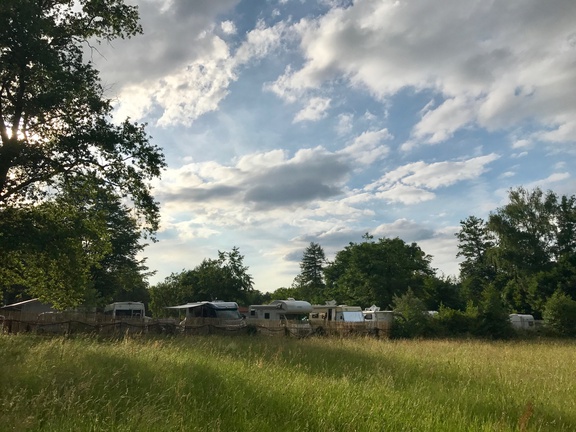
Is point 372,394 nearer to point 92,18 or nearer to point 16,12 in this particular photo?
point 16,12

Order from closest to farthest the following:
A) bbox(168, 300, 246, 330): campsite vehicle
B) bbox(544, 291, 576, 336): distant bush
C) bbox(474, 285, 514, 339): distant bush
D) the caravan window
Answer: bbox(168, 300, 246, 330): campsite vehicle → bbox(474, 285, 514, 339): distant bush → the caravan window → bbox(544, 291, 576, 336): distant bush

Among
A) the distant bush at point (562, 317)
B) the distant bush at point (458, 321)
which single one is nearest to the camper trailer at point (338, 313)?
the distant bush at point (458, 321)

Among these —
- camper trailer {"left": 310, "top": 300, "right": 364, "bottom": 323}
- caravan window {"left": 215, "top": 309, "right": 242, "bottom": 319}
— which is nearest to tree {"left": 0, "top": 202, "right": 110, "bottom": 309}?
caravan window {"left": 215, "top": 309, "right": 242, "bottom": 319}

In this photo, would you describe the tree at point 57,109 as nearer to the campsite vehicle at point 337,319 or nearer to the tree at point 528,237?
the campsite vehicle at point 337,319

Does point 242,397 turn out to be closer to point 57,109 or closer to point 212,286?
point 57,109

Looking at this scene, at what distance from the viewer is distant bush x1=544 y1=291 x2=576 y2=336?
1283 inches

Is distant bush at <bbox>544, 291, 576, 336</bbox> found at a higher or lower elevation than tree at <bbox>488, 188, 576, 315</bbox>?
lower

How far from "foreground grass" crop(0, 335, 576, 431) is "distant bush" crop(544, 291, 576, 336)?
27221mm

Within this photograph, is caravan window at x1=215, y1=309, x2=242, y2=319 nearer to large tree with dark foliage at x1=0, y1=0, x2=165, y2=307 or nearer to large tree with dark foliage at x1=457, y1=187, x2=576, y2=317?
large tree with dark foliage at x1=0, y1=0, x2=165, y2=307

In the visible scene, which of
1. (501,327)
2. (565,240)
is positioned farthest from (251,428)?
(565,240)

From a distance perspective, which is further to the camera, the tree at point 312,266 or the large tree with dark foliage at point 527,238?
the tree at point 312,266

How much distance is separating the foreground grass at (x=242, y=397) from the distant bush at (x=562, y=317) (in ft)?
89.3

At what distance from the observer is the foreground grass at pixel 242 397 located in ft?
16.9

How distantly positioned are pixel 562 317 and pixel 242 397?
3434cm
